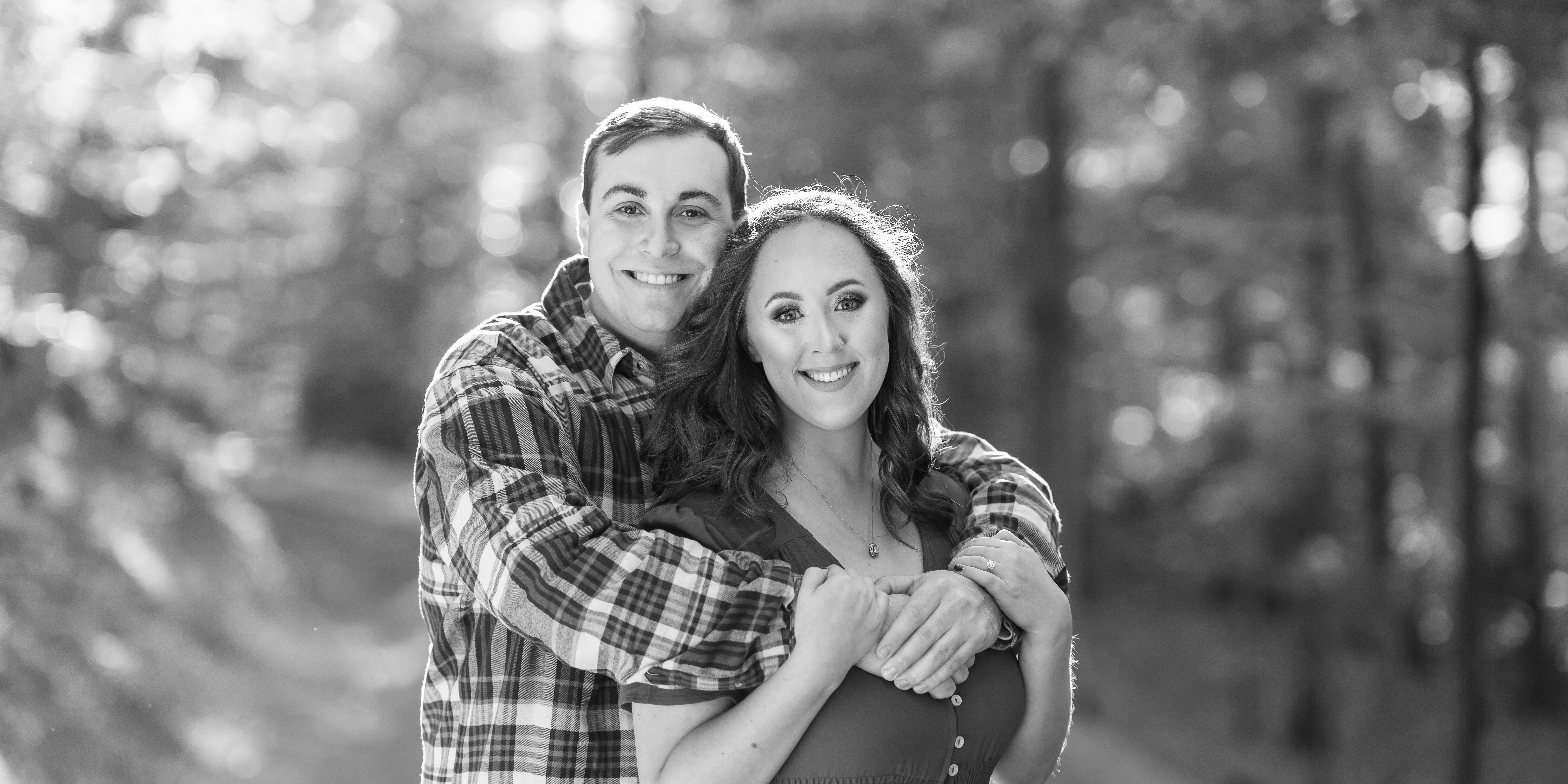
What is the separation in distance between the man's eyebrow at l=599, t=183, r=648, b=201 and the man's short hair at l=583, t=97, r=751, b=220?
0.24 feet

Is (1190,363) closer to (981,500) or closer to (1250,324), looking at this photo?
(1250,324)

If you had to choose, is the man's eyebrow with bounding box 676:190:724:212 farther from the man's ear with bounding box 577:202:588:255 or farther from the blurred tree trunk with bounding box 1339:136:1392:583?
the blurred tree trunk with bounding box 1339:136:1392:583

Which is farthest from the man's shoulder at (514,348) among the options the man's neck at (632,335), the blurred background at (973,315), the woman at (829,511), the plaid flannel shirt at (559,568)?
the blurred background at (973,315)

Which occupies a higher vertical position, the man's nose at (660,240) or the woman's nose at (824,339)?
the man's nose at (660,240)

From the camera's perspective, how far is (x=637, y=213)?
2.86 meters

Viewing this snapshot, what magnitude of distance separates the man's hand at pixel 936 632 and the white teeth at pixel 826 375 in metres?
0.43

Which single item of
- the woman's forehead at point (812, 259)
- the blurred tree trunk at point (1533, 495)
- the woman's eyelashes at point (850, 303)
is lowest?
the blurred tree trunk at point (1533, 495)

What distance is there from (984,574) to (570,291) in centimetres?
111

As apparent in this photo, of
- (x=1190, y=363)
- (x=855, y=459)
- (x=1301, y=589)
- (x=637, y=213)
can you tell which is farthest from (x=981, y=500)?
(x=1190, y=363)

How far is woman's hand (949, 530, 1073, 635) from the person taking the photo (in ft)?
8.22

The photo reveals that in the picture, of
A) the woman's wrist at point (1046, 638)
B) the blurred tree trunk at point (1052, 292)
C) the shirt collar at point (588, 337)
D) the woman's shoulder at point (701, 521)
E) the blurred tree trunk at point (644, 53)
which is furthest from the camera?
the blurred tree trunk at point (644, 53)

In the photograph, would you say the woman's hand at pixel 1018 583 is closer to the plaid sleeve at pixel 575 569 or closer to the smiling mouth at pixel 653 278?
the plaid sleeve at pixel 575 569

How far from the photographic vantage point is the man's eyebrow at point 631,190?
9.32ft

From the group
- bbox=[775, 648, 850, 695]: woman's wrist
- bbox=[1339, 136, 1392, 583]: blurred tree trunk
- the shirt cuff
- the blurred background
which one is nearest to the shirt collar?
bbox=[775, 648, 850, 695]: woman's wrist
